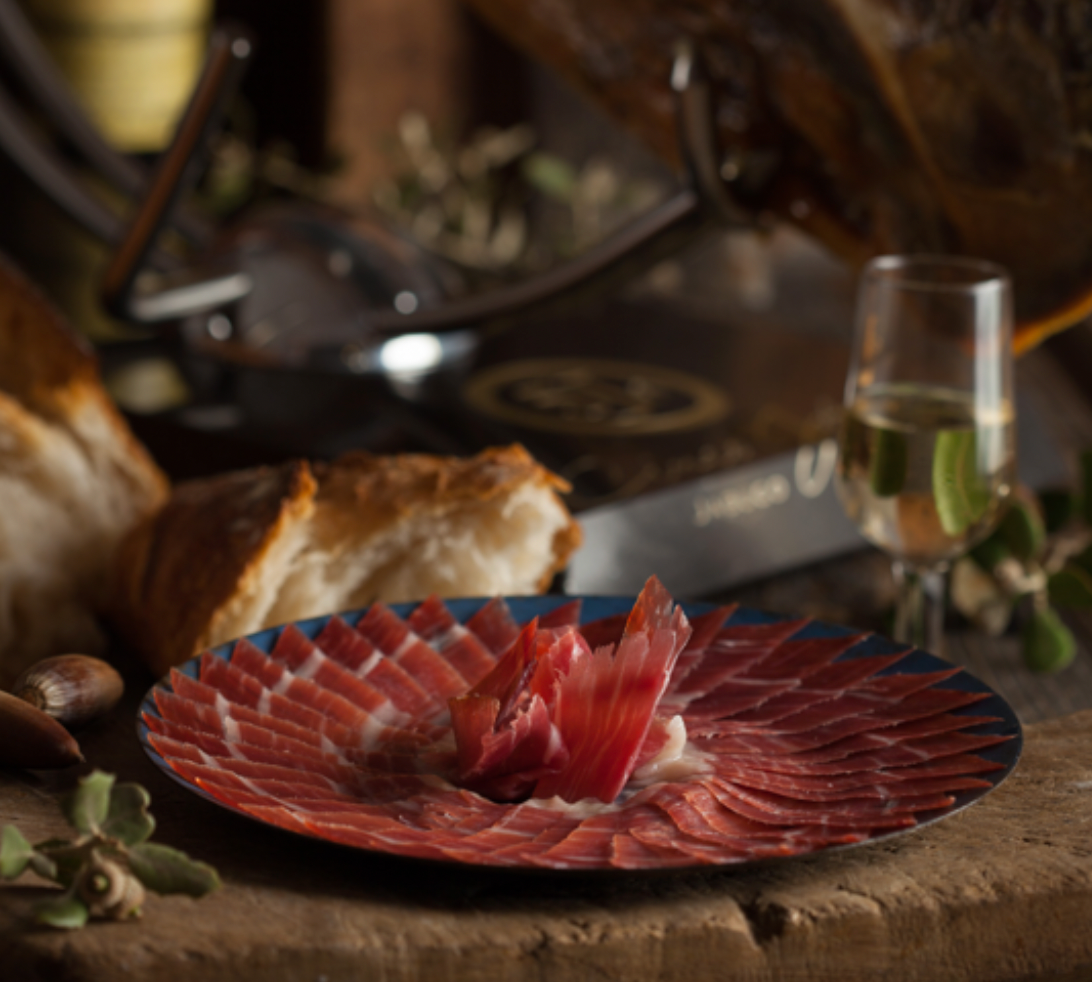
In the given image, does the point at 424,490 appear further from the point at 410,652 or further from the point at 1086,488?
the point at 1086,488

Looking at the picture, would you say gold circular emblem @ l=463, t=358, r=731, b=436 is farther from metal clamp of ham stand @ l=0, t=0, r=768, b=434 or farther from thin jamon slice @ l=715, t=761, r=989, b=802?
thin jamon slice @ l=715, t=761, r=989, b=802

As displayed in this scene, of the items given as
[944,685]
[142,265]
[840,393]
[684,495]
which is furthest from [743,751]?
[142,265]

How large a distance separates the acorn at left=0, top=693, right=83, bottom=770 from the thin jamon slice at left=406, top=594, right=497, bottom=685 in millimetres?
188

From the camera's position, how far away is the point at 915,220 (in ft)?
3.76

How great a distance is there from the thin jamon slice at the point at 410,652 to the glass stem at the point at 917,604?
1.18 ft

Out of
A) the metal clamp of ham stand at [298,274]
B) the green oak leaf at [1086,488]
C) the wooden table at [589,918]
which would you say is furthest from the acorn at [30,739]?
the green oak leaf at [1086,488]

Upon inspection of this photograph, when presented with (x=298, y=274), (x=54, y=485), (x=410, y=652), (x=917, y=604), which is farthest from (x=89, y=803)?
(x=298, y=274)

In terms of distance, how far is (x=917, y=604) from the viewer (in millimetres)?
1007

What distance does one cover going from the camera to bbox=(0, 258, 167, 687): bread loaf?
96 centimetres

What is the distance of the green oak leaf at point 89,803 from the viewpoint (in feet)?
1.86

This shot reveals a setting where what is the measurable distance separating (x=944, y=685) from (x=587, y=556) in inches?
14.0

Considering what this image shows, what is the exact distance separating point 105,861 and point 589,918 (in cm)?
19

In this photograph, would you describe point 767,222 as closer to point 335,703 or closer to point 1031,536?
point 1031,536

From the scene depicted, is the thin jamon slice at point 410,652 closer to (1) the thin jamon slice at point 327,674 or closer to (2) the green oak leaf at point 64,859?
(1) the thin jamon slice at point 327,674
